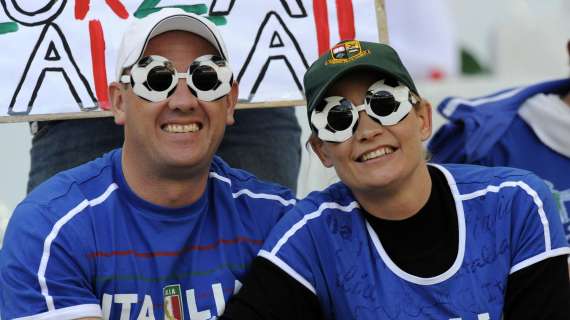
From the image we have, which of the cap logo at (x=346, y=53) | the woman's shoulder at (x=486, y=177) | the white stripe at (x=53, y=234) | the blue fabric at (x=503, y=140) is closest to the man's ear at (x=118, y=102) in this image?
the white stripe at (x=53, y=234)

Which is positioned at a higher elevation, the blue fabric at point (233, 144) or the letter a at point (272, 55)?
the letter a at point (272, 55)

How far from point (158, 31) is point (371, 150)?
0.72m

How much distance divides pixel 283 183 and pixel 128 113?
928mm

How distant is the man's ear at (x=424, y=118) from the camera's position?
3512 millimetres

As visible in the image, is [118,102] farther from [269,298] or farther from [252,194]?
[269,298]

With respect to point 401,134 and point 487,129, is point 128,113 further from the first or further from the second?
point 487,129

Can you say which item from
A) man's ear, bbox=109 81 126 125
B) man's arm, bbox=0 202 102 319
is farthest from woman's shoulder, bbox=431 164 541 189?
man's arm, bbox=0 202 102 319

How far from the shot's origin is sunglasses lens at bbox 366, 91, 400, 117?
3.33 m

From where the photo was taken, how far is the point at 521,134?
14.4 feet

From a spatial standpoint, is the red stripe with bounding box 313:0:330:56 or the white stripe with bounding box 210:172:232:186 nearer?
the white stripe with bounding box 210:172:232:186

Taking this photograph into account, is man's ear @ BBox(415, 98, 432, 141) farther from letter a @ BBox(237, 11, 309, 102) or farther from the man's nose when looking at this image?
the man's nose

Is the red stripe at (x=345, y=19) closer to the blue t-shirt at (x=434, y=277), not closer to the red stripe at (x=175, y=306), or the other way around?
the blue t-shirt at (x=434, y=277)

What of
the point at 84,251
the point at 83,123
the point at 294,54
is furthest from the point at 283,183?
the point at 84,251

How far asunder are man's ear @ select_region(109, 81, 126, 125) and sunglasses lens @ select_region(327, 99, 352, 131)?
63cm
